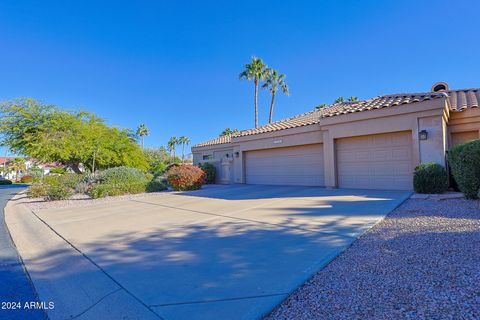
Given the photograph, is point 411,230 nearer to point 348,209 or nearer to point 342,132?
point 348,209

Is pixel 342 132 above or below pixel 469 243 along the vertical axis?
above

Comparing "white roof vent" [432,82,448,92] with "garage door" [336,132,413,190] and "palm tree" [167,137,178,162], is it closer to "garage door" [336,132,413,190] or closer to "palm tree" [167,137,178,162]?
"garage door" [336,132,413,190]

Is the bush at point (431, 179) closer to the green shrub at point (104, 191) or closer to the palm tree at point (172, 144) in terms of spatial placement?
the green shrub at point (104, 191)

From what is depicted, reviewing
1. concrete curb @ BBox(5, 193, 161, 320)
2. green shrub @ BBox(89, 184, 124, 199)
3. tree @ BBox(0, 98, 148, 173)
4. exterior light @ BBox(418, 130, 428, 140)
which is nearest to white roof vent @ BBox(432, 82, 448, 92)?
exterior light @ BBox(418, 130, 428, 140)

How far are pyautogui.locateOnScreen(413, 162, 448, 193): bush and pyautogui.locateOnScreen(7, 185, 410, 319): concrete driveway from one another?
216 centimetres

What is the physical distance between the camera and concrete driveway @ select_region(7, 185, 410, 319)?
2914mm

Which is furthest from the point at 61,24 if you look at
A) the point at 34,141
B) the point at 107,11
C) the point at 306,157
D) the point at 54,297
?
the point at 54,297

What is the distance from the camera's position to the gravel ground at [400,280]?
2455mm

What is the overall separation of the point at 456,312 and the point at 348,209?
497cm

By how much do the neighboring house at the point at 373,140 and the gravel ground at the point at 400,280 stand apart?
621cm

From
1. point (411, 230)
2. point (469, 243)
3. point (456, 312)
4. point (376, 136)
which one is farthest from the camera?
point (376, 136)

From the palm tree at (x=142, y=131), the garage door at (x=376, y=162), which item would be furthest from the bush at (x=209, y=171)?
the palm tree at (x=142, y=131)

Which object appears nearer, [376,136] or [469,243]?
[469,243]

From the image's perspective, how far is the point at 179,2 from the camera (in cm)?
1464
